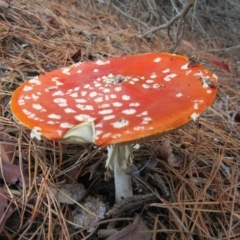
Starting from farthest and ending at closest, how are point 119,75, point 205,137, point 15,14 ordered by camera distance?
point 15,14 < point 205,137 < point 119,75

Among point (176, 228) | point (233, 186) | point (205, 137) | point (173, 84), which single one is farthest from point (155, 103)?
point (205, 137)

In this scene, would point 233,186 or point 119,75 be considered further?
point 233,186

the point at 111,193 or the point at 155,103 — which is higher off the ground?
the point at 155,103

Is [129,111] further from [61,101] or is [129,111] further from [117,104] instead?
[61,101]

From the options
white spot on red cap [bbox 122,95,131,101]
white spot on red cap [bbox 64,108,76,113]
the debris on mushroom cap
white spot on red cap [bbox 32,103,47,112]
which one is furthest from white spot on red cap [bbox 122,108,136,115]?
white spot on red cap [bbox 32,103,47,112]

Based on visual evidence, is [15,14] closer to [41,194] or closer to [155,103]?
[41,194]

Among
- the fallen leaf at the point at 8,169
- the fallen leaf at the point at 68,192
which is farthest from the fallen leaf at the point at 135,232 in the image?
the fallen leaf at the point at 8,169

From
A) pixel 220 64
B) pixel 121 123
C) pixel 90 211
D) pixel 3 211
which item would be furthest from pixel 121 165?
pixel 220 64

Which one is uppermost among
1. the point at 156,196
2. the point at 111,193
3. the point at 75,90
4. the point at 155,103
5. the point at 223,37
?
the point at 155,103
